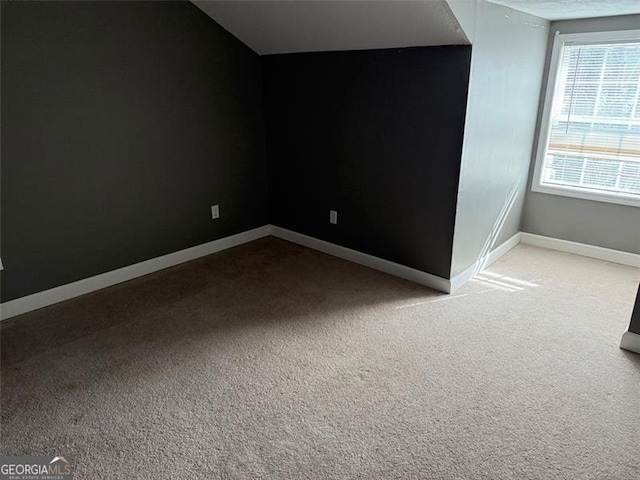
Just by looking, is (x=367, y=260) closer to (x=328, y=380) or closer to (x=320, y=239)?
(x=320, y=239)

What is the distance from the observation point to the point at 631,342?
2410 millimetres

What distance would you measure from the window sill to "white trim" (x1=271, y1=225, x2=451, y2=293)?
1.58 metres

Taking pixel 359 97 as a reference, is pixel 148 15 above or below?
above

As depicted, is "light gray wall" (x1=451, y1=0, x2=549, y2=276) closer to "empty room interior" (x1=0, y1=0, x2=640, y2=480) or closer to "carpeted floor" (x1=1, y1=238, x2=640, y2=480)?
"empty room interior" (x1=0, y1=0, x2=640, y2=480)

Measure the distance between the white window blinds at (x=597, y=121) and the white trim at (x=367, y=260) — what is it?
169 cm

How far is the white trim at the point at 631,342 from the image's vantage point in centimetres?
239

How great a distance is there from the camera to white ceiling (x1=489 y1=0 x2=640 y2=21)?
275 centimetres

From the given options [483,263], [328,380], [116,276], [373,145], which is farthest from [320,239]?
[328,380]

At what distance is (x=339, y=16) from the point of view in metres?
2.66

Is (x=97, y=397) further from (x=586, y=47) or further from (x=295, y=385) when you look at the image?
(x=586, y=47)

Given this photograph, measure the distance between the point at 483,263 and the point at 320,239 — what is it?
138cm

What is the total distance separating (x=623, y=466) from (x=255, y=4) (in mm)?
3184

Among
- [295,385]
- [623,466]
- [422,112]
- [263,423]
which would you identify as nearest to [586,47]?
[422,112]

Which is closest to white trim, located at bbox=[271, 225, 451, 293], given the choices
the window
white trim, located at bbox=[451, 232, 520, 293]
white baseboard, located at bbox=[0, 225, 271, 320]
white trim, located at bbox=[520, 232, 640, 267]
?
white trim, located at bbox=[451, 232, 520, 293]
